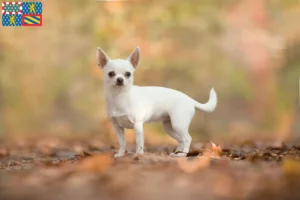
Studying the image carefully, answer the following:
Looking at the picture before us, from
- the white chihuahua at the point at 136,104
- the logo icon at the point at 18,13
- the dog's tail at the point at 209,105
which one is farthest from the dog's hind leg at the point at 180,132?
the logo icon at the point at 18,13

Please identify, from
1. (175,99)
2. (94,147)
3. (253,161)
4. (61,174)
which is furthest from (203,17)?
(61,174)

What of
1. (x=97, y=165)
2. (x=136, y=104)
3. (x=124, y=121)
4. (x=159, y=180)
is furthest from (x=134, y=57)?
(x=159, y=180)

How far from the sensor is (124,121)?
11.3ft

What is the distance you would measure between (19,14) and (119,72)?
2.07m

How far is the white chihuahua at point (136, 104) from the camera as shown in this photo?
3377 mm

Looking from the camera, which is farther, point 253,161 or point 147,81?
point 147,81

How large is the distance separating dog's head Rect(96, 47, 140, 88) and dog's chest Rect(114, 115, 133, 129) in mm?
222

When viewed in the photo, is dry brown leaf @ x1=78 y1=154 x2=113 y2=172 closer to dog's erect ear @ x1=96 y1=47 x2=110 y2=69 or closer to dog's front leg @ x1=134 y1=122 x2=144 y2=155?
dog's front leg @ x1=134 y1=122 x2=144 y2=155

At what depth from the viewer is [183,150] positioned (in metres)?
3.67

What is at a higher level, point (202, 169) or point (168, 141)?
point (202, 169)

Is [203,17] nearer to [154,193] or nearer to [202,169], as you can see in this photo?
[202,169]

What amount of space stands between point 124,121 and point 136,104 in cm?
15

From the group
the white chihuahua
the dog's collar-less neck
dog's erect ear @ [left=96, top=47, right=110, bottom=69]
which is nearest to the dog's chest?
the white chihuahua

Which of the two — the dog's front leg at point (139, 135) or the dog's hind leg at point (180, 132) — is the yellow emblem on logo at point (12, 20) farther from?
the dog's front leg at point (139, 135)
